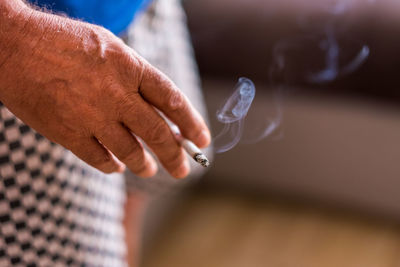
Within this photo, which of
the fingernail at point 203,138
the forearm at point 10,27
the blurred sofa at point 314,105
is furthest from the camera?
the blurred sofa at point 314,105

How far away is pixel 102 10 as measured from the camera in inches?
26.2

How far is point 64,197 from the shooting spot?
0.70 m

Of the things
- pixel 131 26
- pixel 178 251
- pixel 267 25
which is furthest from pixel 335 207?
pixel 131 26

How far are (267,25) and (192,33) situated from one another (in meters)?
0.23

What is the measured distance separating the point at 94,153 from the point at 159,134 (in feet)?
0.23

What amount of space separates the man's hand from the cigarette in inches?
0.8

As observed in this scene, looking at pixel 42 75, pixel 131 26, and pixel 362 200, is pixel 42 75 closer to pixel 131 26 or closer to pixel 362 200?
pixel 131 26

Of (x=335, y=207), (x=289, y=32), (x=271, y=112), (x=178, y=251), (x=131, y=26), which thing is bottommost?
(x=178, y=251)

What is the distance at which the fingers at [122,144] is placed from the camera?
490 mm

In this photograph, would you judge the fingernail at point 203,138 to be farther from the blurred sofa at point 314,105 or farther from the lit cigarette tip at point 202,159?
the blurred sofa at point 314,105

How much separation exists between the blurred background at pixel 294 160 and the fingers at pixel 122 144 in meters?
0.82

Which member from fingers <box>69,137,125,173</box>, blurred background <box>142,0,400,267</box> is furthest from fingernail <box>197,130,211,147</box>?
blurred background <box>142,0,400,267</box>

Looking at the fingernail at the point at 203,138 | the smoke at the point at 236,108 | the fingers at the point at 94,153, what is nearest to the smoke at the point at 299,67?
the smoke at the point at 236,108

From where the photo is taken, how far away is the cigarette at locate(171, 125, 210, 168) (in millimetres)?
508
